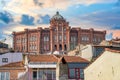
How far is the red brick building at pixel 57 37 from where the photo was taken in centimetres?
18662

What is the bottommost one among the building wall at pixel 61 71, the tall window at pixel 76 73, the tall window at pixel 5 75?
the tall window at pixel 5 75

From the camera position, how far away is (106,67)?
31.6 metres

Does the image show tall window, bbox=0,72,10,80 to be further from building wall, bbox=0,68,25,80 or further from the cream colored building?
the cream colored building

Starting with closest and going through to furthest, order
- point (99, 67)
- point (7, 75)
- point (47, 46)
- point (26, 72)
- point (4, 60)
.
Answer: point (99, 67) < point (26, 72) < point (7, 75) < point (4, 60) < point (47, 46)

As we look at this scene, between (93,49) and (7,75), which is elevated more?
(93,49)

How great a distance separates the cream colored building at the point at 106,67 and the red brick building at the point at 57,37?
14947 centimetres

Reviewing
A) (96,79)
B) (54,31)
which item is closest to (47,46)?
(54,31)

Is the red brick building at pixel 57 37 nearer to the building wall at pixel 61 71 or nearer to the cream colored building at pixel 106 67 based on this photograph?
the building wall at pixel 61 71

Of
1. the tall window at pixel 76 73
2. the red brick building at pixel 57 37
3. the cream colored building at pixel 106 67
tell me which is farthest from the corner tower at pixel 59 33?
the cream colored building at pixel 106 67

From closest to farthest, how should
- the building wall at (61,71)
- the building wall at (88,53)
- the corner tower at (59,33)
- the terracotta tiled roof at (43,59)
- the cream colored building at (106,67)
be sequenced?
the cream colored building at (106,67) → the building wall at (61,71) → the building wall at (88,53) → the terracotta tiled roof at (43,59) → the corner tower at (59,33)

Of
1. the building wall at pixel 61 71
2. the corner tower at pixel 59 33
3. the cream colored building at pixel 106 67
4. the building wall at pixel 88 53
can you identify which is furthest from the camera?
the corner tower at pixel 59 33

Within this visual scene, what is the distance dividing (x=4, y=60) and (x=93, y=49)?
22069mm

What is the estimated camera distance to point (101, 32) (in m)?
195

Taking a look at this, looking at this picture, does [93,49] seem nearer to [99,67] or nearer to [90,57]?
[90,57]
